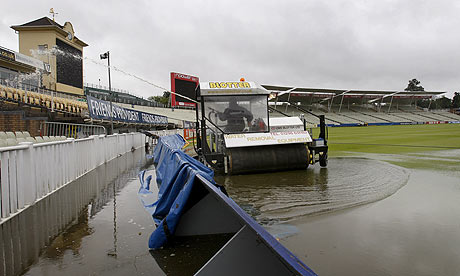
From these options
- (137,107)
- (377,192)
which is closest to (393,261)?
(377,192)

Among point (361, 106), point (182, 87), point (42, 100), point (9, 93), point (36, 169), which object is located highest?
point (361, 106)

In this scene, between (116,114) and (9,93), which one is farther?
(116,114)

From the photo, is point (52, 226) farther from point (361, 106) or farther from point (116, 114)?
point (361, 106)

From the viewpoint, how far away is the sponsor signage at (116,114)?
1909cm

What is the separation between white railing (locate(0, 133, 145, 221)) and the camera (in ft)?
17.3

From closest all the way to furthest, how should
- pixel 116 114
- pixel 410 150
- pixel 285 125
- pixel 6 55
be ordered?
1. pixel 285 125
2. pixel 410 150
3. pixel 116 114
4. pixel 6 55

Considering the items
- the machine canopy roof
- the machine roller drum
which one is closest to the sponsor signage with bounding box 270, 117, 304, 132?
the machine canopy roof

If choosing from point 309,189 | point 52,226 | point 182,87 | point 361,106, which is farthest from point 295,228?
point 361,106

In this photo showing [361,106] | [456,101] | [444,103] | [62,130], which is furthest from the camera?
[444,103]

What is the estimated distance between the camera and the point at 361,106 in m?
99.2

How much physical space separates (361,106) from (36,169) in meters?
103

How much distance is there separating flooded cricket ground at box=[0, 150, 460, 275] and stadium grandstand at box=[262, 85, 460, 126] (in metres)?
72.2

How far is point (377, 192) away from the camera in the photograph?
6.81 metres

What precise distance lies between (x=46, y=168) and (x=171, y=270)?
→ 191 inches
